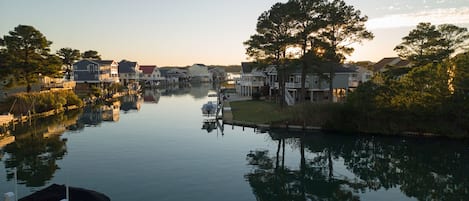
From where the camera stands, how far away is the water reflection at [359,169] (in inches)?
711

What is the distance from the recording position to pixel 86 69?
80.1m

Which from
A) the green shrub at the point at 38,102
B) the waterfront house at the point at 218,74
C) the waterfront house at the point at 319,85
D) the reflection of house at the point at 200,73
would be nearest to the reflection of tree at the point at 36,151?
the green shrub at the point at 38,102

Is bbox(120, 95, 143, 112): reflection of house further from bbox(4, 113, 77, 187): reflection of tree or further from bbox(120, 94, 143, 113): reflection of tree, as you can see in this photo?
bbox(4, 113, 77, 187): reflection of tree

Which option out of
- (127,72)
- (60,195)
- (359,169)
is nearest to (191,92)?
(127,72)

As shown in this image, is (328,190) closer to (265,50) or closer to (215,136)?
(215,136)

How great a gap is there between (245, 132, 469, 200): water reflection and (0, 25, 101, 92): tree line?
37.6 m

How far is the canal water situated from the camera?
17.8 m

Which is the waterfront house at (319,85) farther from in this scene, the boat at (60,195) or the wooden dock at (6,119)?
the boat at (60,195)

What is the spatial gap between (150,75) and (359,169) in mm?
117781

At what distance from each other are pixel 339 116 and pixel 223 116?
48.2ft

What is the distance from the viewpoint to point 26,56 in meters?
49.0

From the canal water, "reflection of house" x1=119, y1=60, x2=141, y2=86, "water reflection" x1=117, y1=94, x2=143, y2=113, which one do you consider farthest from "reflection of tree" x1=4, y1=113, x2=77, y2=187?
"reflection of house" x1=119, y1=60, x2=141, y2=86

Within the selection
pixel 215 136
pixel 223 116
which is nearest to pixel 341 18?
pixel 223 116

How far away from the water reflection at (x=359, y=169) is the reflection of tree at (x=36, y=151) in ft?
41.0
